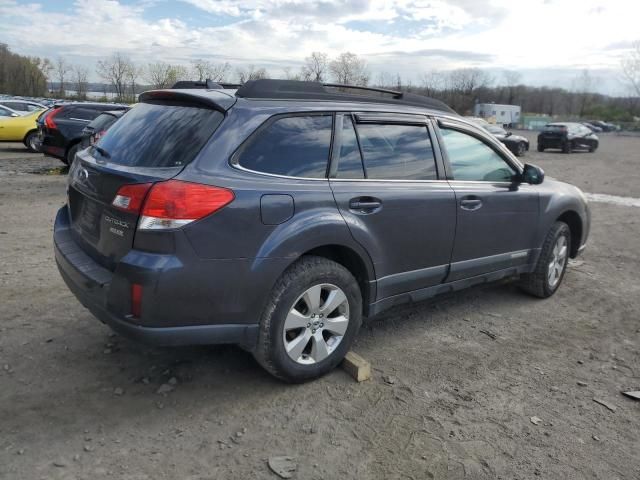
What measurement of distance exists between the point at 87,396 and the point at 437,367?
7.37ft

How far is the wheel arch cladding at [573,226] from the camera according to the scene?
17.7ft

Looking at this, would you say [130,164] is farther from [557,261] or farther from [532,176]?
[557,261]

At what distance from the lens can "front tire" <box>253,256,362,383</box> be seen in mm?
3121

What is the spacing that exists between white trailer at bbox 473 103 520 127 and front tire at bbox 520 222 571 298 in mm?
56244

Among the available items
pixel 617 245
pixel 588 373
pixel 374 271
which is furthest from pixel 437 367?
pixel 617 245

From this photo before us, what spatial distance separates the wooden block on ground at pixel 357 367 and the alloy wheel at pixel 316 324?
0.18 m

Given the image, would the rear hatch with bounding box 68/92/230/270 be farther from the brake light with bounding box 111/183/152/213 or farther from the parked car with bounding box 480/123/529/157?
the parked car with bounding box 480/123/529/157

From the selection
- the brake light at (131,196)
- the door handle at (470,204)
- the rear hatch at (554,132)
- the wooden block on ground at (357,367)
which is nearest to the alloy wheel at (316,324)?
the wooden block on ground at (357,367)

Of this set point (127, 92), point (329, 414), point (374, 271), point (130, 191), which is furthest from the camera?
point (127, 92)

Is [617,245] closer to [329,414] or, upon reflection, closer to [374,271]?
[374,271]

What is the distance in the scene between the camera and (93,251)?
3.20 metres

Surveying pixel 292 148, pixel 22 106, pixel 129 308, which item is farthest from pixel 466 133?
pixel 22 106

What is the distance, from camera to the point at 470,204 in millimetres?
4152

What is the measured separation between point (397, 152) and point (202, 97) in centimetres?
140
